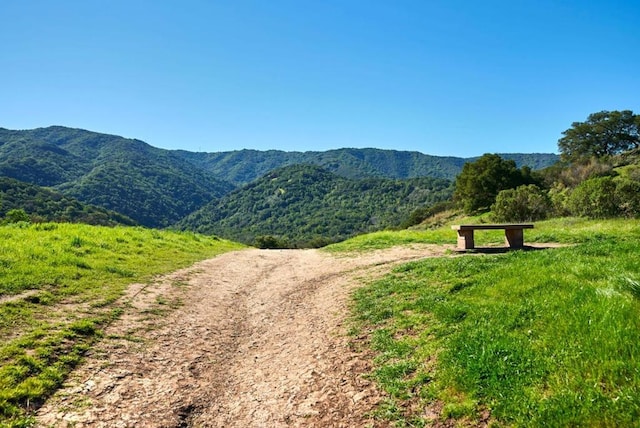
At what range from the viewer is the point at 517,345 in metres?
5.18

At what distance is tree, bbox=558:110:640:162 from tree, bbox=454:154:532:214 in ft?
88.8

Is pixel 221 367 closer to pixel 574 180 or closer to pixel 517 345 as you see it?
pixel 517 345

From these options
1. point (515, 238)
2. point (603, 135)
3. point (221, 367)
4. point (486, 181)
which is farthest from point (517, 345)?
point (603, 135)

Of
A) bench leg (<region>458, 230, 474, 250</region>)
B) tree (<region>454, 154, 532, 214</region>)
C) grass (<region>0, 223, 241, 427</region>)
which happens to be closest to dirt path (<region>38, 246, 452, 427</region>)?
grass (<region>0, 223, 241, 427</region>)

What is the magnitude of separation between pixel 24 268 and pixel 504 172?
214 ft

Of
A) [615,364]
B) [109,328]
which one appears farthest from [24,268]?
[615,364]

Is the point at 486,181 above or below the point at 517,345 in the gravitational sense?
above

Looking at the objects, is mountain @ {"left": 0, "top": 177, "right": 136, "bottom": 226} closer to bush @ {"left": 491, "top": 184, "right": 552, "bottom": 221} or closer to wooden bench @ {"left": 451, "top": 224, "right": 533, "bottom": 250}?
bush @ {"left": 491, "top": 184, "right": 552, "bottom": 221}

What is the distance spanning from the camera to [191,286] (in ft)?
42.3

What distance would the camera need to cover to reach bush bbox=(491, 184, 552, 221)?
1411 inches

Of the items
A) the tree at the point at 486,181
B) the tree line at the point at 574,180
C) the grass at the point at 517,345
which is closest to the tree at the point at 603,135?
the tree line at the point at 574,180

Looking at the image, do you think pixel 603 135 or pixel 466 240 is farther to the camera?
pixel 603 135

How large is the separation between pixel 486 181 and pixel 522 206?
2643cm

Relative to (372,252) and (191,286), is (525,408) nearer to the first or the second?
(191,286)
